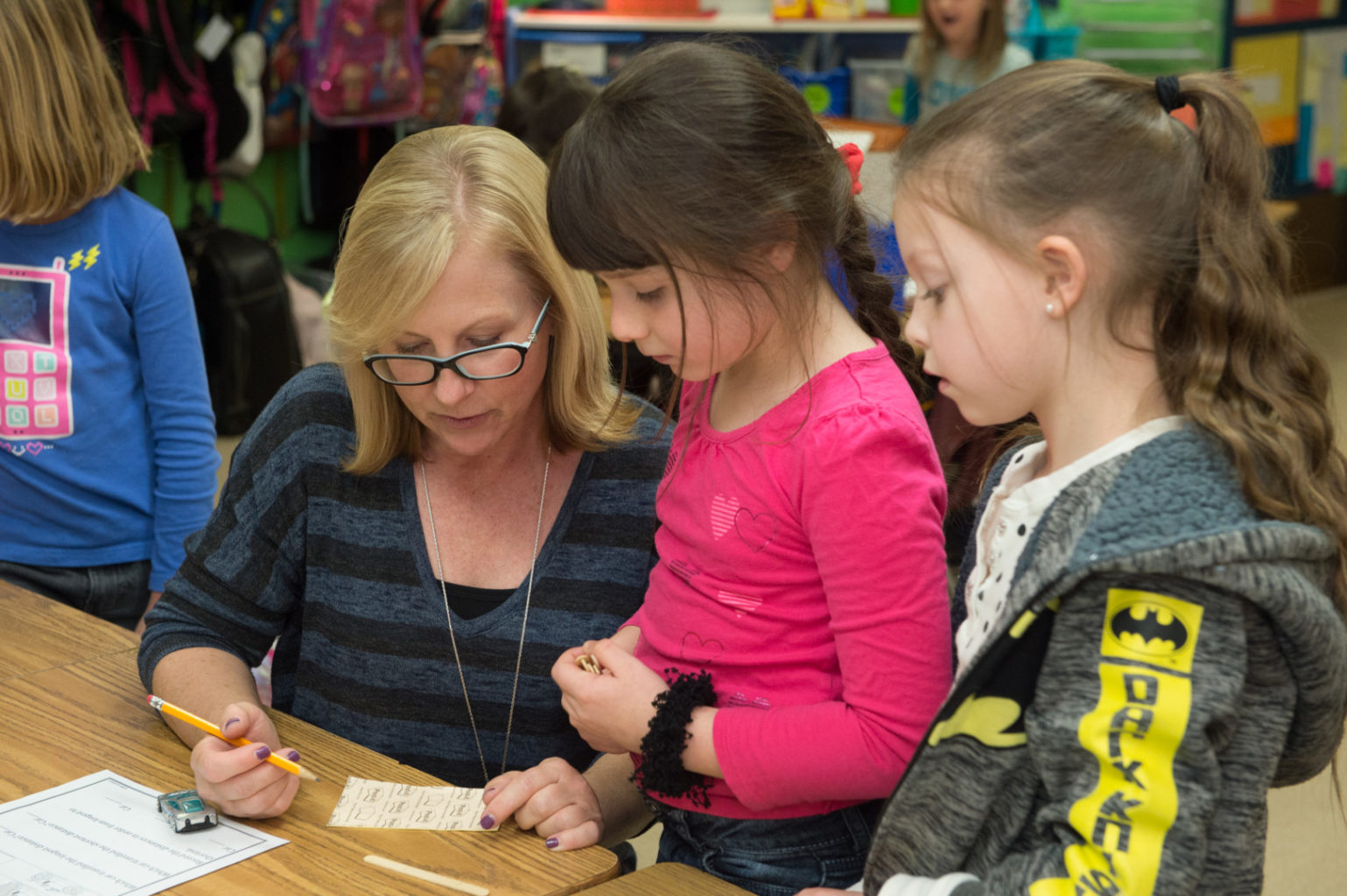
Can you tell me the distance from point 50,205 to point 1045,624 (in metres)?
1.65

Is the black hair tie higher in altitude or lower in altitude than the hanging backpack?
higher

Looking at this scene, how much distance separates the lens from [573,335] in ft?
4.94

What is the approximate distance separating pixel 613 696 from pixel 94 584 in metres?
1.26

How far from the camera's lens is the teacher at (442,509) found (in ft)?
4.72

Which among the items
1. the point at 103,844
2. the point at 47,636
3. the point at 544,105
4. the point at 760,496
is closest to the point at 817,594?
the point at 760,496

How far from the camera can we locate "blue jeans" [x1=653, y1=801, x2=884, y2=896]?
1243 mm

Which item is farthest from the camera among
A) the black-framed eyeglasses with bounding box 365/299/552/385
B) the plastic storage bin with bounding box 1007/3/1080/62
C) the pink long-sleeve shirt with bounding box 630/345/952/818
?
the plastic storage bin with bounding box 1007/3/1080/62

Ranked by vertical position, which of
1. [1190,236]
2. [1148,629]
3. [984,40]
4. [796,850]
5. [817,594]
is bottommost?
[796,850]

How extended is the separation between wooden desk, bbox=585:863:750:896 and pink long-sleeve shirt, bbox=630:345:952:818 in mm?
74

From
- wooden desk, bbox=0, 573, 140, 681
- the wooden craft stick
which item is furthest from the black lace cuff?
wooden desk, bbox=0, 573, 140, 681

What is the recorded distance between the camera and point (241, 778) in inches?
47.5

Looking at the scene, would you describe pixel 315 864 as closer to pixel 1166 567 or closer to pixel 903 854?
pixel 903 854

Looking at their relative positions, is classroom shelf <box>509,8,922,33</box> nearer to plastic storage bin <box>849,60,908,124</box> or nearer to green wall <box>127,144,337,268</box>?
plastic storage bin <box>849,60,908,124</box>

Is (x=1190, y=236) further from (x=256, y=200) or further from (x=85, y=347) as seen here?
(x=256, y=200)
